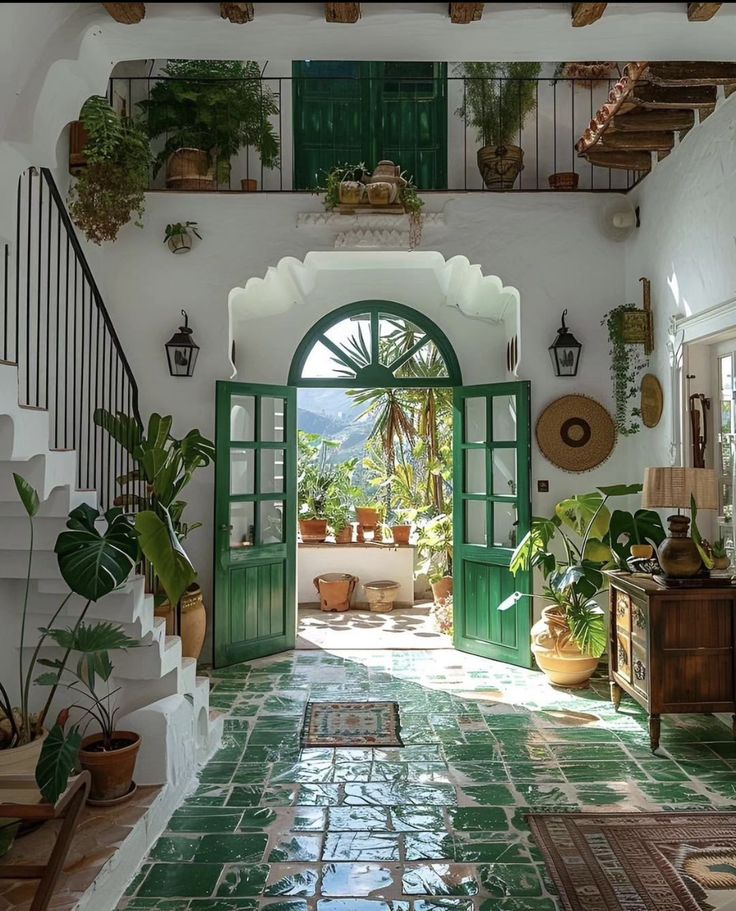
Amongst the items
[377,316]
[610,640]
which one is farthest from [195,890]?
[377,316]

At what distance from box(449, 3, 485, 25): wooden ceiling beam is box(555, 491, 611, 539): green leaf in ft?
11.2

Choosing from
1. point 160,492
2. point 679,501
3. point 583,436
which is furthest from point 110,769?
point 583,436

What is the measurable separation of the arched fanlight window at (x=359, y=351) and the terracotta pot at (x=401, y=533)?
217 centimetres

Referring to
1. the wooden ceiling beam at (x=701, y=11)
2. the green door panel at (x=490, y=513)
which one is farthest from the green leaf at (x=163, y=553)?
the green door panel at (x=490, y=513)

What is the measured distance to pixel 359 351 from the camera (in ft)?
23.3

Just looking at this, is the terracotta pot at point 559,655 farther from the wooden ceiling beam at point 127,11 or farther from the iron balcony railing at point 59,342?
the wooden ceiling beam at point 127,11

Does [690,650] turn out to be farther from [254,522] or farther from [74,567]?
[254,522]

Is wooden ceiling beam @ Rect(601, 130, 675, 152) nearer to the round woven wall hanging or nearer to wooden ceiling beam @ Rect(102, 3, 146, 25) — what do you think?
the round woven wall hanging

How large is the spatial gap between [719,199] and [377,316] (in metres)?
3.20

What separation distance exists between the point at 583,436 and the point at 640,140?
219 cm

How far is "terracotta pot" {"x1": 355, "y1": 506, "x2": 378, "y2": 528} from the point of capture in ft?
29.3

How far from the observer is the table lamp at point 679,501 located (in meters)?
4.24

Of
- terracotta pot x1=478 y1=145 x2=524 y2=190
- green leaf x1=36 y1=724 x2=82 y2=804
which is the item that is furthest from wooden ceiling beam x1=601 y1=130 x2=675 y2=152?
green leaf x1=36 y1=724 x2=82 y2=804

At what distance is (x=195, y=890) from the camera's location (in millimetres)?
2973
